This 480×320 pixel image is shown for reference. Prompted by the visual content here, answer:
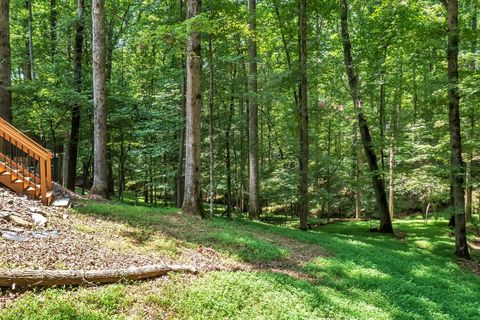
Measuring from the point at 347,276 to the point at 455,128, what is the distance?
6922mm

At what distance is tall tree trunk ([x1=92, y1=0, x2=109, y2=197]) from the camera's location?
1141 cm

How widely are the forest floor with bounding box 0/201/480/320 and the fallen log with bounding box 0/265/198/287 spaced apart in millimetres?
117

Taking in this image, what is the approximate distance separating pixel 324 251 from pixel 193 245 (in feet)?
12.9

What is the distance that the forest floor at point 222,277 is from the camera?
441 centimetres

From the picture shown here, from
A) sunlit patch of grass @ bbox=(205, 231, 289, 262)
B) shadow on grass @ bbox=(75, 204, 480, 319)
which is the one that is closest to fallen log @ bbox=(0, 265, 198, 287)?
shadow on grass @ bbox=(75, 204, 480, 319)

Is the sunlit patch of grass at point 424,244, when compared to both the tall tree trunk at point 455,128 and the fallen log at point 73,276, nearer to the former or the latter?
the tall tree trunk at point 455,128

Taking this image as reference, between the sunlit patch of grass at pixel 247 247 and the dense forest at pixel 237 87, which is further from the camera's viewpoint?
the dense forest at pixel 237 87

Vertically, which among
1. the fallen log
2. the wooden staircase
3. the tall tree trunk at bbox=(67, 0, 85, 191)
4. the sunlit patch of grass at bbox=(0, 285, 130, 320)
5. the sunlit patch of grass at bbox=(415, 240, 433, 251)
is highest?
the tall tree trunk at bbox=(67, 0, 85, 191)

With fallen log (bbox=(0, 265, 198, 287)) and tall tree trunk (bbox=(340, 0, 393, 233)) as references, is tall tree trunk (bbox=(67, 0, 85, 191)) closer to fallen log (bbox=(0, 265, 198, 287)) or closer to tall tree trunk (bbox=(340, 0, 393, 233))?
fallen log (bbox=(0, 265, 198, 287))

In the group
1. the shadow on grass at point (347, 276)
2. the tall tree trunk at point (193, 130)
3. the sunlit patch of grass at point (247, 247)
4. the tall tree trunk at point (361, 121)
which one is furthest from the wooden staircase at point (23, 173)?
the tall tree trunk at point (361, 121)

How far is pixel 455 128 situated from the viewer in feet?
36.5

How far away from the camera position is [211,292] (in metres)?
5.09

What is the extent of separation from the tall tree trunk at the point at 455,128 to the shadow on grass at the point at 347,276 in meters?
1.01

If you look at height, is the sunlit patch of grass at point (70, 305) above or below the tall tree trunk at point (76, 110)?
below
